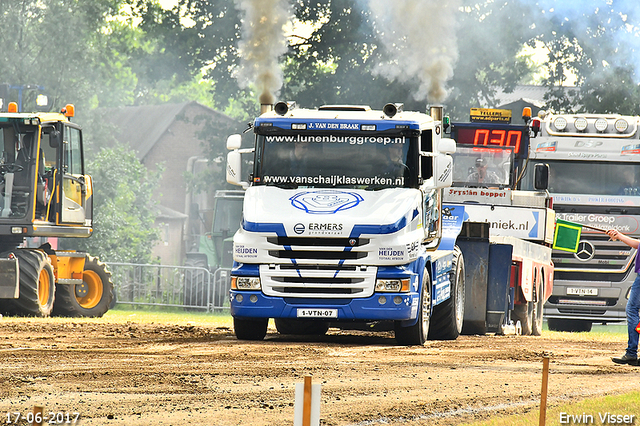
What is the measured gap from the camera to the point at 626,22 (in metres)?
37.4

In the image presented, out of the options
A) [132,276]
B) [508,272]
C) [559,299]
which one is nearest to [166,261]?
[132,276]

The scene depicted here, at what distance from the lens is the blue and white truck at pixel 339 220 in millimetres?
13320

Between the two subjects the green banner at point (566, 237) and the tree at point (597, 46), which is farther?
the tree at point (597, 46)

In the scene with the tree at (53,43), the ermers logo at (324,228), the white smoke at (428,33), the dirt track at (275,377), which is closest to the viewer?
the dirt track at (275,377)

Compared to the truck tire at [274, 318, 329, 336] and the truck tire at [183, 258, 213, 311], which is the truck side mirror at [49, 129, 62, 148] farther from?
the truck tire at [183, 258, 213, 311]

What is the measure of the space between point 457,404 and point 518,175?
13803 millimetres

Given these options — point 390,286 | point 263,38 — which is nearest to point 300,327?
point 390,286

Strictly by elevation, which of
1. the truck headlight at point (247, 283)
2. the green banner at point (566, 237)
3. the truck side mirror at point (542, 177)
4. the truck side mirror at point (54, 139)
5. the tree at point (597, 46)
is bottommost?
the truck headlight at point (247, 283)

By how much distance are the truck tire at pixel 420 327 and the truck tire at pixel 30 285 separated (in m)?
7.96

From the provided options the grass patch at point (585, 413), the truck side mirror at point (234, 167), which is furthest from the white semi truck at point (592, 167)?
the grass patch at point (585, 413)

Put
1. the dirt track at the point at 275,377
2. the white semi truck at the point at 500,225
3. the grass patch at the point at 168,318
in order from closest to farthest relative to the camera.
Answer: the dirt track at the point at 275,377, the white semi truck at the point at 500,225, the grass patch at the point at 168,318

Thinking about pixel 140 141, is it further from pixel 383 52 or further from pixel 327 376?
pixel 327 376

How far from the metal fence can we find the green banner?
1559 centimetres

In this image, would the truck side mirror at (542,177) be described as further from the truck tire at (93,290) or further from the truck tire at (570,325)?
the truck tire at (93,290)
